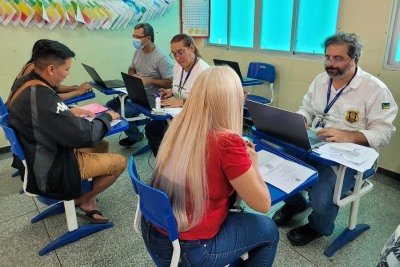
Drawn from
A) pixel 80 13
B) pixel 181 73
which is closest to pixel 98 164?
pixel 181 73

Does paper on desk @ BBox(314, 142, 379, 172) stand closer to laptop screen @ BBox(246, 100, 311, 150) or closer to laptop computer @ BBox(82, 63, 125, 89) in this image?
laptop screen @ BBox(246, 100, 311, 150)

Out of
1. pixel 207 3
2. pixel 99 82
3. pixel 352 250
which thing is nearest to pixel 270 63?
pixel 207 3

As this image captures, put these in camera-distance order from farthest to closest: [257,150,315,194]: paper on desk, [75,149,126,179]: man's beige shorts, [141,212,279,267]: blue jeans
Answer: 1. [75,149,126,179]: man's beige shorts
2. [257,150,315,194]: paper on desk
3. [141,212,279,267]: blue jeans

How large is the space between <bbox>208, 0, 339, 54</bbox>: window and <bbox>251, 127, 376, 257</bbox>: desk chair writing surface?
1824 mm

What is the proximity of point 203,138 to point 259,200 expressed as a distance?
0.99ft

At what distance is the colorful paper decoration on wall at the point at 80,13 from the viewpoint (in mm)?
3199

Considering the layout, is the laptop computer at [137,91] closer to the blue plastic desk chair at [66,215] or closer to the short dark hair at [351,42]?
the blue plastic desk chair at [66,215]

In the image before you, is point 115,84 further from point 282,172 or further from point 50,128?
point 282,172

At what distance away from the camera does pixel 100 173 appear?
197 centimetres

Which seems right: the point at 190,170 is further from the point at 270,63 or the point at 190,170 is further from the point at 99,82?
the point at 270,63

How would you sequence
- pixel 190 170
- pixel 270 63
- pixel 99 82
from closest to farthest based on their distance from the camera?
pixel 190 170, pixel 99 82, pixel 270 63

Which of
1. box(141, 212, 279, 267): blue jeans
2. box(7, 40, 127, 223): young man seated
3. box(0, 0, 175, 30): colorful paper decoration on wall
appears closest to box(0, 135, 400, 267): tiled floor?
box(7, 40, 127, 223): young man seated

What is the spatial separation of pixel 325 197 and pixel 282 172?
1.79 ft

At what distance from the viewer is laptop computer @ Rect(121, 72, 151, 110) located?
2.38 metres
